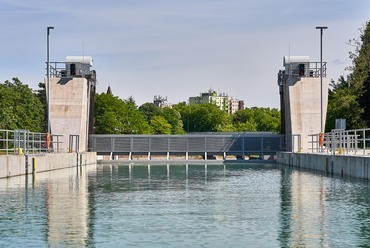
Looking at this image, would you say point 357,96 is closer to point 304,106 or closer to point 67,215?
point 304,106

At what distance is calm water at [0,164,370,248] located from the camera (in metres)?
16.5

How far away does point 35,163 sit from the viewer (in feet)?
137

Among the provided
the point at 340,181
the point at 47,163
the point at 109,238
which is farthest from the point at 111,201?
the point at 47,163

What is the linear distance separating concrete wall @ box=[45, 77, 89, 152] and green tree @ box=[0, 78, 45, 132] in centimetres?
2122

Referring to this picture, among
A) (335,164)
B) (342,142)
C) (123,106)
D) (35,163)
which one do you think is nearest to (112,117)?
(123,106)

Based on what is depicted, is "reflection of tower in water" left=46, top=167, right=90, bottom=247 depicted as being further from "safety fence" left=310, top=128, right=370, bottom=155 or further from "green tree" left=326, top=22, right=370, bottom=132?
"green tree" left=326, top=22, right=370, bottom=132

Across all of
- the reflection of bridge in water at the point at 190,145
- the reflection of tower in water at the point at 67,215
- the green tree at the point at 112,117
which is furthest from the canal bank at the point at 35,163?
the green tree at the point at 112,117

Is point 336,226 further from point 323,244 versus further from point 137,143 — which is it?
point 137,143

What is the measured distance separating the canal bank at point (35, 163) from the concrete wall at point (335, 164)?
1566cm

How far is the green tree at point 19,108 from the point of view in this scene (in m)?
85.8

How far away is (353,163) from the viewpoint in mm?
37938

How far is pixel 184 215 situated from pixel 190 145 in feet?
174

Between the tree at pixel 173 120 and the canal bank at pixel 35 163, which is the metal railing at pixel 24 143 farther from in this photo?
the tree at pixel 173 120

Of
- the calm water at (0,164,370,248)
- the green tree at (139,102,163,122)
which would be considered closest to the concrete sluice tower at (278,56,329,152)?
the calm water at (0,164,370,248)
